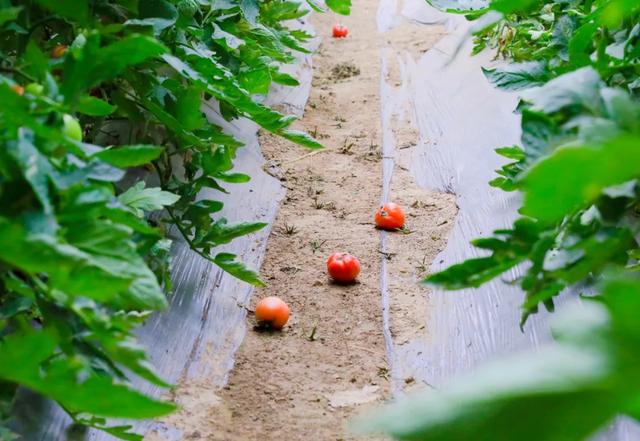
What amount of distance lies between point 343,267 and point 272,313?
1.27 ft

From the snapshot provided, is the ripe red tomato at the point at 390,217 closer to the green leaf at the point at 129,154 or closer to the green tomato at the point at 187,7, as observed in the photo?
the green tomato at the point at 187,7

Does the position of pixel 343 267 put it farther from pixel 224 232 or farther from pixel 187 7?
pixel 187 7

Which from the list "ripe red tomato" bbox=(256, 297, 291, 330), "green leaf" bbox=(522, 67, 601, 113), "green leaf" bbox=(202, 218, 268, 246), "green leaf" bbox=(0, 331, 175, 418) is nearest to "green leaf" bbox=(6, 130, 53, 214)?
"green leaf" bbox=(0, 331, 175, 418)

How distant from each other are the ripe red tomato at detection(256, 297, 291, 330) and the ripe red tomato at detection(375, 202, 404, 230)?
0.75 metres

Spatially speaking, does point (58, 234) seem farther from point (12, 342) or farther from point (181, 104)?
point (181, 104)

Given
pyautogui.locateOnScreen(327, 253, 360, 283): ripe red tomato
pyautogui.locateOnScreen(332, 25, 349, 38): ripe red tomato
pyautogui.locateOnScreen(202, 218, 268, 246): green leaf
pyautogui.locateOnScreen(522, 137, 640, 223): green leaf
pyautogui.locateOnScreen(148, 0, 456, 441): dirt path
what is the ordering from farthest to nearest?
pyautogui.locateOnScreen(332, 25, 349, 38): ripe red tomato → pyautogui.locateOnScreen(327, 253, 360, 283): ripe red tomato → pyautogui.locateOnScreen(202, 218, 268, 246): green leaf → pyautogui.locateOnScreen(148, 0, 456, 441): dirt path → pyautogui.locateOnScreen(522, 137, 640, 223): green leaf

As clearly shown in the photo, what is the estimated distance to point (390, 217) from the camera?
308 cm

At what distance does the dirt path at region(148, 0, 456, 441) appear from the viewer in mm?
2113

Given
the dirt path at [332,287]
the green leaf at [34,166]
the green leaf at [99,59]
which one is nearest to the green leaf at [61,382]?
the green leaf at [34,166]

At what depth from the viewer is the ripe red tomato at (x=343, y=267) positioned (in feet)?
8.96

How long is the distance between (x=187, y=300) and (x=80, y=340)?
1342 mm

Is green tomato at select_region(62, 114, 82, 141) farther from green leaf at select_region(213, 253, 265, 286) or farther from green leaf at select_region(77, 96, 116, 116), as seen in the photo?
green leaf at select_region(213, 253, 265, 286)

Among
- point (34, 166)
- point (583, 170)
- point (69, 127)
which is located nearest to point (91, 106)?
point (69, 127)

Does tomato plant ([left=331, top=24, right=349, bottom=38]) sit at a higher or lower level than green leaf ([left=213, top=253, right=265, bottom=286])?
lower
